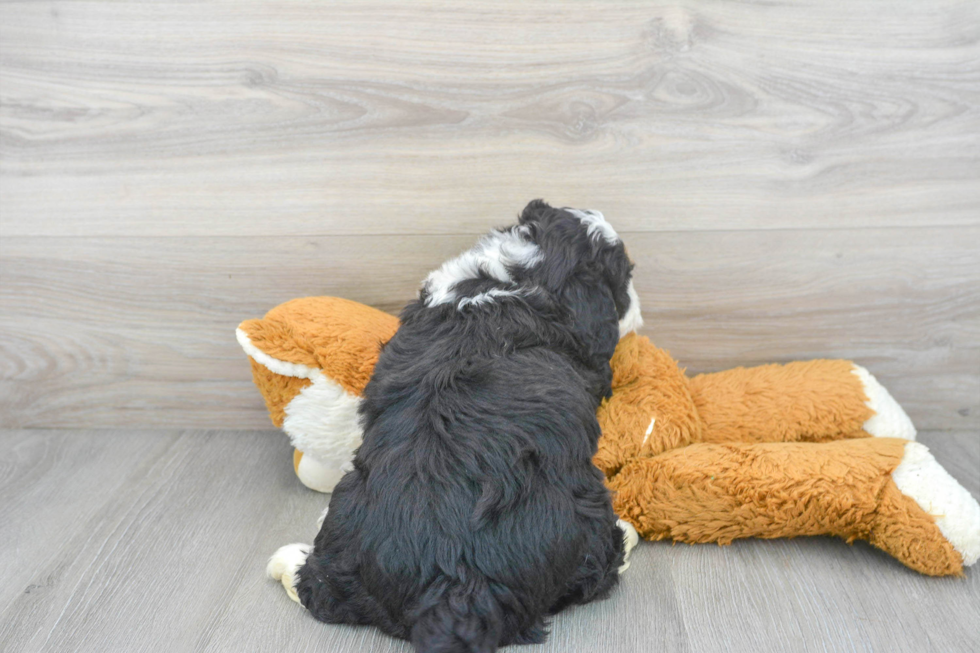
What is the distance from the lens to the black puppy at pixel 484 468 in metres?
1.19

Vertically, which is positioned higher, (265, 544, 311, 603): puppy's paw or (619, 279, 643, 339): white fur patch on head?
(619, 279, 643, 339): white fur patch on head

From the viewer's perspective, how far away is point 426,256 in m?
1.92

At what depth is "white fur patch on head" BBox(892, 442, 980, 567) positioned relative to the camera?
1.42 meters

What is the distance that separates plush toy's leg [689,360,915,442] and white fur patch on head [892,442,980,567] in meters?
0.26

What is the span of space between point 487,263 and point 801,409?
→ 839 millimetres

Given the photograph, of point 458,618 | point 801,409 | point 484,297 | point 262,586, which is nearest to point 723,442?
point 801,409

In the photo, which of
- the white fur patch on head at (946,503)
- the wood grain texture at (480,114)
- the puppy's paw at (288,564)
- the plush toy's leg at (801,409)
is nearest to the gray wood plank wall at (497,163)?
Answer: the wood grain texture at (480,114)

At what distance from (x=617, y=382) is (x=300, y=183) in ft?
3.03

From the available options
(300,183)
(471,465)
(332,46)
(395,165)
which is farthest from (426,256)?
(471,465)

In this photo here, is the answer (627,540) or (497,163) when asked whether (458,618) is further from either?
(497,163)

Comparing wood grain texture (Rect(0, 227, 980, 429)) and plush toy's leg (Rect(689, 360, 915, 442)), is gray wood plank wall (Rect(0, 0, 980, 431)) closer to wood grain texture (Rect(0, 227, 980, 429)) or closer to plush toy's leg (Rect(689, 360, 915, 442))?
wood grain texture (Rect(0, 227, 980, 429))

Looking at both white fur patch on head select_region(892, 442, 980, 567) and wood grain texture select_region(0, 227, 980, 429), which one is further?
wood grain texture select_region(0, 227, 980, 429)

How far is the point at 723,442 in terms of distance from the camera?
1.71 m

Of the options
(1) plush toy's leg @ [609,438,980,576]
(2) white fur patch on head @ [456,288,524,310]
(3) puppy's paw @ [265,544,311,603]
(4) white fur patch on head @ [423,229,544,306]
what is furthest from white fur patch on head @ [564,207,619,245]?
(3) puppy's paw @ [265,544,311,603]
